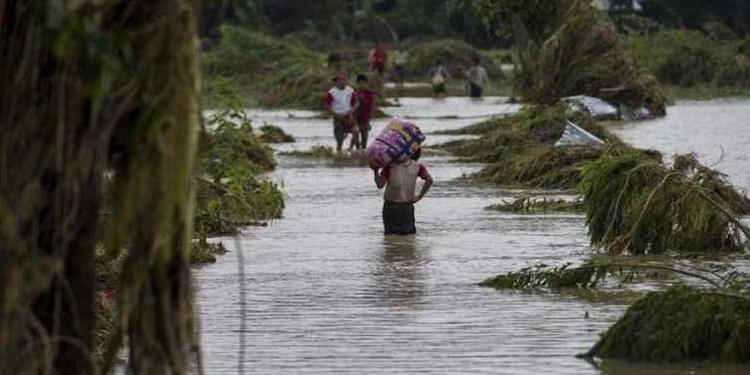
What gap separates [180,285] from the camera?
6520 mm

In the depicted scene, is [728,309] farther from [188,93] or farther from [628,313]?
[188,93]

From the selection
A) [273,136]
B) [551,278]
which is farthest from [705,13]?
[551,278]

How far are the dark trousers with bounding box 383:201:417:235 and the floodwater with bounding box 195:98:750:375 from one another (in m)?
0.14

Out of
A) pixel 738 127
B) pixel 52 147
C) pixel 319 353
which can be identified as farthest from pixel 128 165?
pixel 738 127

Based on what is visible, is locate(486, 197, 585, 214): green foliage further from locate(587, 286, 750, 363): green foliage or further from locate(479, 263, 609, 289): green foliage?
locate(587, 286, 750, 363): green foliage

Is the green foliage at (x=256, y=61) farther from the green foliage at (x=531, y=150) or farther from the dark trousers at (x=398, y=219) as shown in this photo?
the dark trousers at (x=398, y=219)

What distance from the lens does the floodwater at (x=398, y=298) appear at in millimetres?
10500

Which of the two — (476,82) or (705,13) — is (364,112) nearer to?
(476,82)

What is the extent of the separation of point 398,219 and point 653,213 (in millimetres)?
3073

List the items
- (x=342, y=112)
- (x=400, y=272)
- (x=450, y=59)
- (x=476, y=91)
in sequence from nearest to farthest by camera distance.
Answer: (x=400, y=272) < (x=342, y=112) < (x=476, y=91) < (x=450, y=59)

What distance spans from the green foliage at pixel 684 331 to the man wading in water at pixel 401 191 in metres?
6.95

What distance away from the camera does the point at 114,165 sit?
6.53m

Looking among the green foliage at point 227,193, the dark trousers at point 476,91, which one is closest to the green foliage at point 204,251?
the green foliage at point 227,193

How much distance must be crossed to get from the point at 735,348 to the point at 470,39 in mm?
74510
